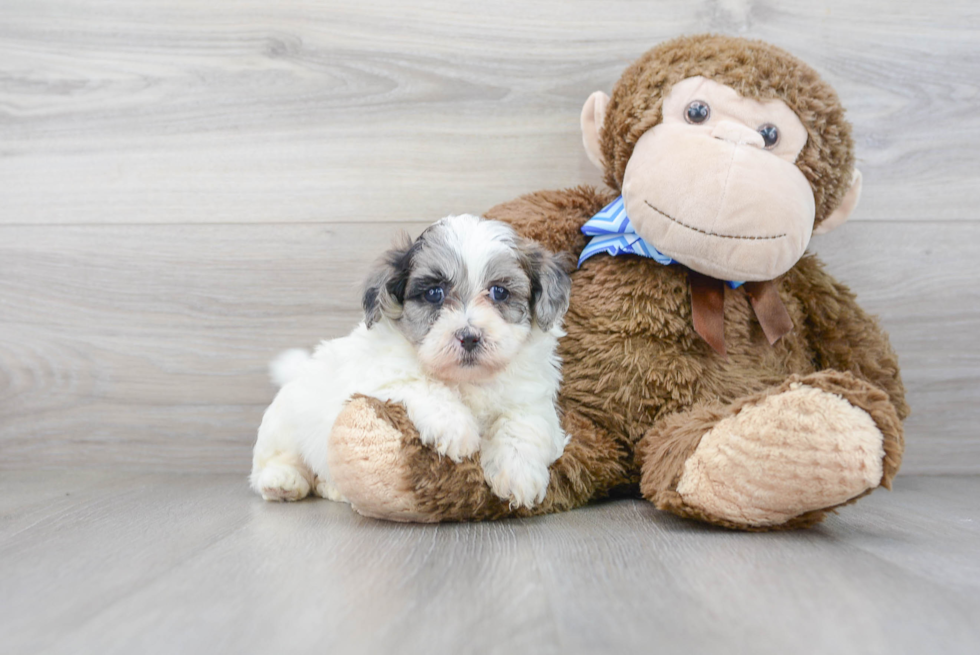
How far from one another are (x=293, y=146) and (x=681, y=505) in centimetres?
135

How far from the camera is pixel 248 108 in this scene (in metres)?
1.97

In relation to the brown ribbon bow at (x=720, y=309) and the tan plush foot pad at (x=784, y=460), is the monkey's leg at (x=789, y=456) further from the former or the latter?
the brown ribbon bow at (x=720, y=309)

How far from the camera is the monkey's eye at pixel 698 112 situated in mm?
1493

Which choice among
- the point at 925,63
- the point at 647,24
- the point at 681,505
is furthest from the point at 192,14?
the point at 925,63

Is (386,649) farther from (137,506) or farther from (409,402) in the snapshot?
(137,506)

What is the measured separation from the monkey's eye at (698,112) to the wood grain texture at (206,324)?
643 mm

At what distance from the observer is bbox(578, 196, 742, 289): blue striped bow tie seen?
1562mm

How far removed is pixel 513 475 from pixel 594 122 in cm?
85

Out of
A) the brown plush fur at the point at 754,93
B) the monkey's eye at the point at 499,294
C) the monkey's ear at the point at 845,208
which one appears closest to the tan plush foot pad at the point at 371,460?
the monkey's eye at the point at 499,294

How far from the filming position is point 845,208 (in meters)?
1.67

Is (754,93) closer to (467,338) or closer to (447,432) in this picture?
(467,338)

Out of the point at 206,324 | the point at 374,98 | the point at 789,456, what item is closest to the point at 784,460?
the point at 789,456

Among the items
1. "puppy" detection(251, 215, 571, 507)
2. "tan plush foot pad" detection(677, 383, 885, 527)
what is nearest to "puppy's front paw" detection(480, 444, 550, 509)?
"puppy" detection(251, 215, 571, 507)

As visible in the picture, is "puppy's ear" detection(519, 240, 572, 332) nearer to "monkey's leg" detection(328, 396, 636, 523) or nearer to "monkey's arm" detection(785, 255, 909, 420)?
"monkey's leg" detection(328, 396, 636, 523)
